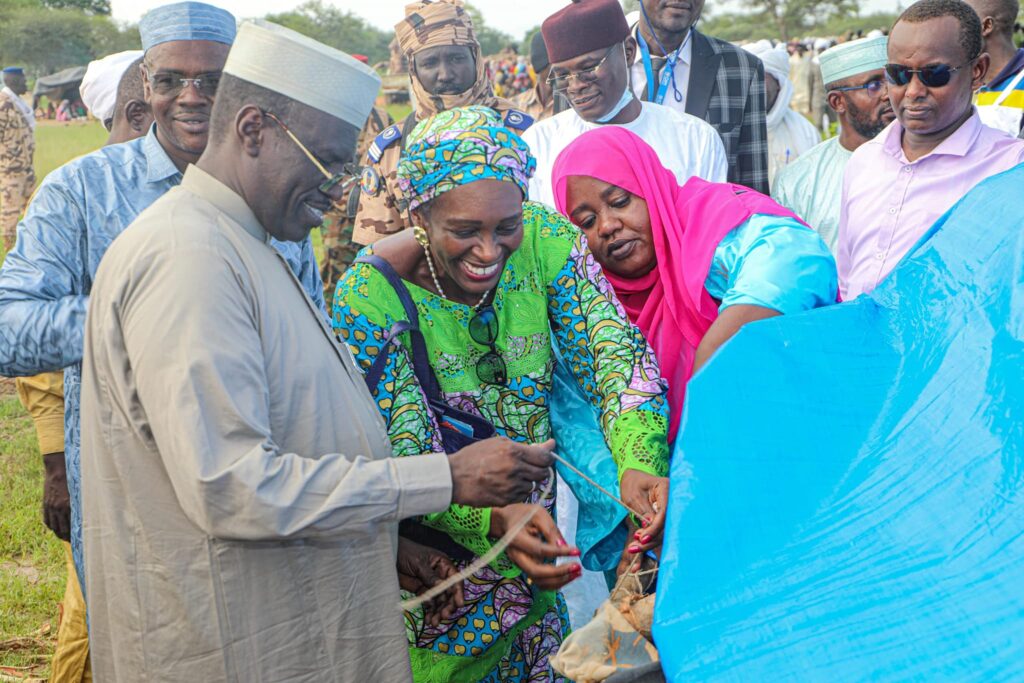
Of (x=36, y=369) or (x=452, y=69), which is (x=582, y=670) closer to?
(x=36, y=369)

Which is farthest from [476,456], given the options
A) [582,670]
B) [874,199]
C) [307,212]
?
[874,199]

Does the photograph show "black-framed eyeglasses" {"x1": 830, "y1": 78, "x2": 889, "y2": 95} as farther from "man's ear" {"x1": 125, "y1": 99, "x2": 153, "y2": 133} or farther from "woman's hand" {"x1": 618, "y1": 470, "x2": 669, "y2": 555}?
"man's ear" {"x1": 125, "y1": 99, "x2": 153, "y2": 133}

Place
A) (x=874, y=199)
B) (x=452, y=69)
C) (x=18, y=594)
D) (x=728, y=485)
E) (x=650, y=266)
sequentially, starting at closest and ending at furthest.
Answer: (x=728, y=485), (x=650, y=266), (x=874, y=199), (x=18, y=594), (x=452, y=69)

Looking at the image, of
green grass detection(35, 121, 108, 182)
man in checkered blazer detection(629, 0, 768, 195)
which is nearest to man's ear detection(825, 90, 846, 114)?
man in checkered blazer detection(629, 0, 768, 195)

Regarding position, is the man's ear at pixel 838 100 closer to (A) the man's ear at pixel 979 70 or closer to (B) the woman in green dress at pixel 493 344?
(A) the man's ear at pixel 979 70

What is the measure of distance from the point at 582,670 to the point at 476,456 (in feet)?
1.43

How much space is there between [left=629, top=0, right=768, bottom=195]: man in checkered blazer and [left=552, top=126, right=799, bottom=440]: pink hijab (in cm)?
209

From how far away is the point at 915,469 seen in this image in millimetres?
2000

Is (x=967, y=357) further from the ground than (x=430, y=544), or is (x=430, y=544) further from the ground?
(x=967, y=357)

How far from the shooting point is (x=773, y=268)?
2.51 metres

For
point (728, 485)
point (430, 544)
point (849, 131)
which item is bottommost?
point (430, 544)

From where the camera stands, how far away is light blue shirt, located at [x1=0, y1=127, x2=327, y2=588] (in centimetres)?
239

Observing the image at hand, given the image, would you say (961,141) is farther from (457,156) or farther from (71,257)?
(71,257)

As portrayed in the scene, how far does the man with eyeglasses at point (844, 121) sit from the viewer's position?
4418mm
